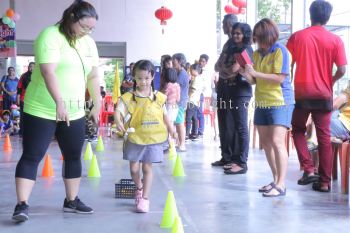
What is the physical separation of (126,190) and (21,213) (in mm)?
912

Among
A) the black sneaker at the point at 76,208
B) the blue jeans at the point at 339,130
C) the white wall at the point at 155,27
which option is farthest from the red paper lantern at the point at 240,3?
the black sneaker at the point at 76,208

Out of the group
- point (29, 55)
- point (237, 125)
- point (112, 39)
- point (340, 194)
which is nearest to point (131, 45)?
point (112, 39)

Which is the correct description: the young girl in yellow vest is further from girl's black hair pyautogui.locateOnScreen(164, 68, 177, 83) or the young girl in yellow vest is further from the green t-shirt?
girl's black hair pyautogui.locateOnScreen(164, 68, 177, 83)

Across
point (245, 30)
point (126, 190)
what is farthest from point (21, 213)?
point (245, 30)

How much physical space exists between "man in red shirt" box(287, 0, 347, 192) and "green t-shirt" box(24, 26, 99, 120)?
1.92 meters

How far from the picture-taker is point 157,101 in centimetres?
337

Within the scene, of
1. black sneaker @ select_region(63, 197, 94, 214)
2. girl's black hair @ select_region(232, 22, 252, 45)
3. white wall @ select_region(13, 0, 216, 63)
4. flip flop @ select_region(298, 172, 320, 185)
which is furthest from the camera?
white wall @ select_region(13, 0, 216, 63)

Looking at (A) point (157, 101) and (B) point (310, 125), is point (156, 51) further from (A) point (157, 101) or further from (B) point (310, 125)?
(A) point (157, 101)

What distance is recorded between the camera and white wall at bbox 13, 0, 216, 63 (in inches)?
572

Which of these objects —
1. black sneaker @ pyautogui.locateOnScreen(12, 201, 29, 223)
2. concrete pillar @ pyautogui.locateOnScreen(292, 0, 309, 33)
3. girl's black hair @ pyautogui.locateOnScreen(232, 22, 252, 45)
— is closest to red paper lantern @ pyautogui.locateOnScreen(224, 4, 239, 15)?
concrete pillar @ pyautogui.locateOnScreen(292, 0, 309, 33)

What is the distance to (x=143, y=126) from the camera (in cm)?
330

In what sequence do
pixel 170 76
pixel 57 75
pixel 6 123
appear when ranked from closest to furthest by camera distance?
pixel 57 75 → pixel 170 76 → pixel 6 123

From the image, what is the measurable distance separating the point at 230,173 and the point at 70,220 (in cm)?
210

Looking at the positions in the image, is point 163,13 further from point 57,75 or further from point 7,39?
point 57,75
